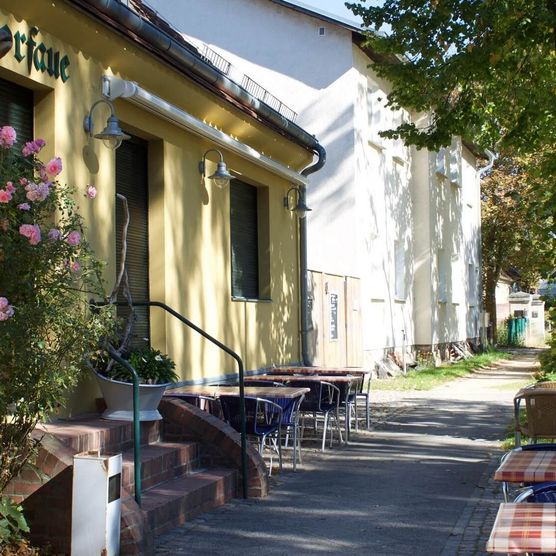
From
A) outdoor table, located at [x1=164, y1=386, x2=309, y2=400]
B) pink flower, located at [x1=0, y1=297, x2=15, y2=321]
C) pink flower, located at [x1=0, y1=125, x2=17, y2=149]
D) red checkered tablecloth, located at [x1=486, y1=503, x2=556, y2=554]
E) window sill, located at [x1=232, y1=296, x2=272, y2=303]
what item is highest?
pink flower, located at [x1=0, y1=125, x2=17, y2=149]

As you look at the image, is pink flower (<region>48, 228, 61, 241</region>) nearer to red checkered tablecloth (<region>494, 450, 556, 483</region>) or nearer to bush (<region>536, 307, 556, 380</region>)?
red checkered tablecloth (<region>494, 450, 556, 483</region>)

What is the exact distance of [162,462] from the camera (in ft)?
25.4


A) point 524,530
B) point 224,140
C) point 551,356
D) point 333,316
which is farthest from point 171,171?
point 333,316

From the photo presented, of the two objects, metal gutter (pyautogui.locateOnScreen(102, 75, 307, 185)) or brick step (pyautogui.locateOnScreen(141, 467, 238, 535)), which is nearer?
brick step (pyautogui.locateOnScreen(141, 467, 238, 535))

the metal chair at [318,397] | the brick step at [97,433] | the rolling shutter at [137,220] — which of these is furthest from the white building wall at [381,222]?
the brick step at [97,433]

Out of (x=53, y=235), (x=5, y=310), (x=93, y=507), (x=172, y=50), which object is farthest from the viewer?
(x=172, y=50)

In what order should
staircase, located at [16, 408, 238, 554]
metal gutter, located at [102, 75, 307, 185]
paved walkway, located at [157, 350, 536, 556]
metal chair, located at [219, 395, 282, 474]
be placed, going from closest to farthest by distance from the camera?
staircase, located at [16, 408, 238, 554]
paved walkway, located at [157, 350, 536, 556]
metal chair, located at [219, 395, 282, 474]
metal gutter, located at [102, 75, 307, 185]

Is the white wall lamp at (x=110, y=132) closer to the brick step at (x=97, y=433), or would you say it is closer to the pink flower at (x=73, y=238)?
the brick step at (x=97, y=433)

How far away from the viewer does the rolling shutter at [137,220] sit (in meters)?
10.0

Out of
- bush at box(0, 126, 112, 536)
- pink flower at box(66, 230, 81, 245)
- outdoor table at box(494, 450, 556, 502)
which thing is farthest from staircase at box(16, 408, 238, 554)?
outdoor table at box(494, 450, 556, 502)

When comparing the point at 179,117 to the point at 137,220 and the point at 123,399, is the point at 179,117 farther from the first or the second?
the point at 123,399

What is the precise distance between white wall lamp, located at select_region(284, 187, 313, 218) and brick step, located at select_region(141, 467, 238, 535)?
6852mm

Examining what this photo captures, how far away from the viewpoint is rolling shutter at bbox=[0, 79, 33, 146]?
26.2 ft

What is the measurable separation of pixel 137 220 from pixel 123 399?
9.10 ft
